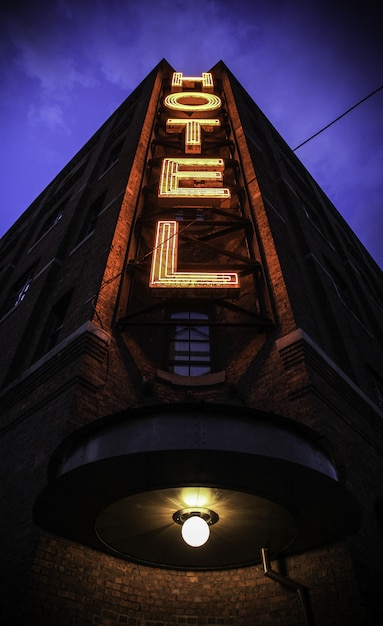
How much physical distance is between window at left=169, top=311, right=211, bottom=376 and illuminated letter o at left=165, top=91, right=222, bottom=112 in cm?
1022

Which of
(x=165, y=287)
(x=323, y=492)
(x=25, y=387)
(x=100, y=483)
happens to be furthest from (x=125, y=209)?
(x=323, y=492)

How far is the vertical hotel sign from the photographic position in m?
8.63

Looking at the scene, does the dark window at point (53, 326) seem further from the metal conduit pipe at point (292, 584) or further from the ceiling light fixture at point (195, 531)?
the metal conduit pipe at point (292, 584)

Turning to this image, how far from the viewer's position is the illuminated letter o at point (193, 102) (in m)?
16.8

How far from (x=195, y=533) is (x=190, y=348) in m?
5.28

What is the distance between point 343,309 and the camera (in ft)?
39.9

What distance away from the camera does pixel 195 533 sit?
4883 mm

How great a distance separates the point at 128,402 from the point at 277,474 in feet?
11.8

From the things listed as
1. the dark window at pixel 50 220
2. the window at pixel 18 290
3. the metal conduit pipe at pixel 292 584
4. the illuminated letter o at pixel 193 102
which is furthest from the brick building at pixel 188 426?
the dark window at pixel 50 220

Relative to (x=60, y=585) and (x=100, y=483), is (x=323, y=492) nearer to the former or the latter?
(x=100, y=483)

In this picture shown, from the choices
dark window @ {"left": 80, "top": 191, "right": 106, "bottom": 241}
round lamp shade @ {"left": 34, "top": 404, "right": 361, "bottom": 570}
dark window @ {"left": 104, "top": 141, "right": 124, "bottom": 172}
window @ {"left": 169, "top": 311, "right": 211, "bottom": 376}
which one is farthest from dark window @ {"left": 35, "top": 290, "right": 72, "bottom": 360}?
dark window @ {"left": 104, "top": 141, "right": 124, "bottom": 172}

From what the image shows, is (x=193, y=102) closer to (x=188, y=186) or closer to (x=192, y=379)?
(x=188, y=186)

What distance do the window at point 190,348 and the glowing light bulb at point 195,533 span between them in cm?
440

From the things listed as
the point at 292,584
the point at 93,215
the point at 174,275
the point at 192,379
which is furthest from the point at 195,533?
the point at 93,215
